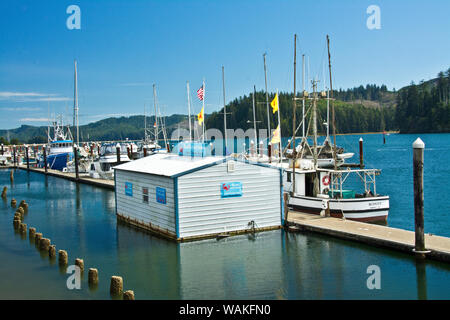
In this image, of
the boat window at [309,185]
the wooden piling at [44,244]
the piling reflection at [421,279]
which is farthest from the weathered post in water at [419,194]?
the wooden piling at [44,244]

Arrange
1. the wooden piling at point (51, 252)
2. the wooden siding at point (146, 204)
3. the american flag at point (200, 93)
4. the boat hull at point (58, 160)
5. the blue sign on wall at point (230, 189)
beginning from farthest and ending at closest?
the boat hull at point (58, 160), the american flag at point (200, 93), the blue sign on wall at point (230, 189), the wooden siding at point (146, 204), the wooden piling at point (51, 252)

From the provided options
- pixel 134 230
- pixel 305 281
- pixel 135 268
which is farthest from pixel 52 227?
pixel 305 281

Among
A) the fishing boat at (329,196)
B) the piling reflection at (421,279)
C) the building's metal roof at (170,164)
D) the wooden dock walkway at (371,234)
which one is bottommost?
the piling reflection at (421,279)

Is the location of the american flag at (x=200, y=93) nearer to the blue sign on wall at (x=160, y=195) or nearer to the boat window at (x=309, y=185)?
the boat window at (x=309, y=185)

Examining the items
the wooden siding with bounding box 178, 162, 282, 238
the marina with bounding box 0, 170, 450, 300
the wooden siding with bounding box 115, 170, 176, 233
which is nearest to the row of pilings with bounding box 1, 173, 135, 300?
the marina with bounding box 0, 170, 450, 300

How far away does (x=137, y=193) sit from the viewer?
25.2 meters

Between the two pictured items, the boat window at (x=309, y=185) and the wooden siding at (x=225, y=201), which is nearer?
the wooden siding at (x=225, y=201)

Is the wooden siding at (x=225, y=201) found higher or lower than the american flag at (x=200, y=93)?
lower

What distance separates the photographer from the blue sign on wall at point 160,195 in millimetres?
21984

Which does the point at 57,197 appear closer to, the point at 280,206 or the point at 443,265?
the point at 280,206

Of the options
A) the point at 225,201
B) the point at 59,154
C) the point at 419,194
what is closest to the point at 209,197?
the point at 225,201

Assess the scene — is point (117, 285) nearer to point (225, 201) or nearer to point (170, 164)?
point (225, 201)

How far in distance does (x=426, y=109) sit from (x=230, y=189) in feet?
578

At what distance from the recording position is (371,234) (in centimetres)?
2045
